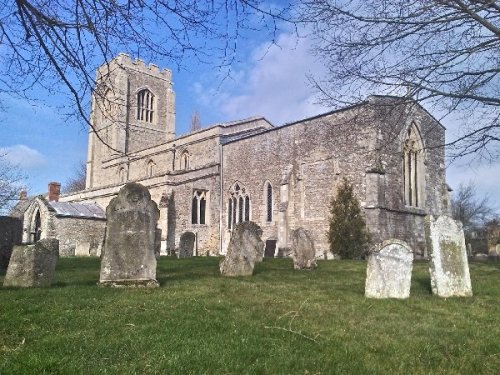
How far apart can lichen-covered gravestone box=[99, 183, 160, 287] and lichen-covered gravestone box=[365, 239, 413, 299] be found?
384 centimetres

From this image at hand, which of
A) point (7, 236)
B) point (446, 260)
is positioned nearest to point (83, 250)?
point (7, 236)

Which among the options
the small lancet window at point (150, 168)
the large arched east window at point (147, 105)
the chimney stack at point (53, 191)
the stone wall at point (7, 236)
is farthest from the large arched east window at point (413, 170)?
the large arched east window at point (147, 105)

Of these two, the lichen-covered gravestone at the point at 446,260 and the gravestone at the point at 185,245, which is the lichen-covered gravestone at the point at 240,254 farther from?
the gravestone at the point at 185,245

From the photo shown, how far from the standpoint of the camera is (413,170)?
928 inches

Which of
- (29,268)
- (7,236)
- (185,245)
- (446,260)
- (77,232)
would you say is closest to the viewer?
(446,260)

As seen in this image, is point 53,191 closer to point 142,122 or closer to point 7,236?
point 142,122

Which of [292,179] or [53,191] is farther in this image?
[53,191]

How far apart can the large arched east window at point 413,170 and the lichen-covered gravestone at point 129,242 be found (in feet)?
56.7

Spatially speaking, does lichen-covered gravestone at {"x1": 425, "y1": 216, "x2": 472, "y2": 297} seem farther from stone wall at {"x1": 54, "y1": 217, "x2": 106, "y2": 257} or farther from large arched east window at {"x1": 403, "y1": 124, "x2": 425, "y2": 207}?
stone wall at {"x1": 54, "y1": 217, "x2": 106, "y2": 257}

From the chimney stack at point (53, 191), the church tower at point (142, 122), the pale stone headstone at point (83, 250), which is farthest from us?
the church tower at point (142, 122)

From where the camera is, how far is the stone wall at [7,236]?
38.7 ft

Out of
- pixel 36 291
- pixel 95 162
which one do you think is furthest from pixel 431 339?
pixel 95 162

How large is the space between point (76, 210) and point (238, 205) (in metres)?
10.1

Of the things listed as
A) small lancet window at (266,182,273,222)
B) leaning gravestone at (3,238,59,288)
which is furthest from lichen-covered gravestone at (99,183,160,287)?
small lancet window at (266,182,273,222)
